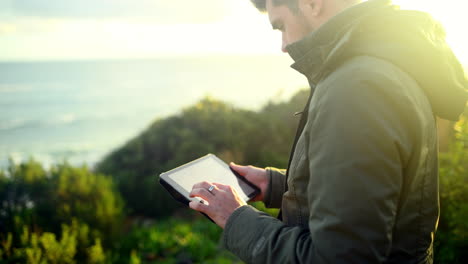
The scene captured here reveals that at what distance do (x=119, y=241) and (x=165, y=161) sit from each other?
3412mm

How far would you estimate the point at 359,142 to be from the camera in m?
1.15

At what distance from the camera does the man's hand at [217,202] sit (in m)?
1.63

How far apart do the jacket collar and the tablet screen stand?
88 centimetres

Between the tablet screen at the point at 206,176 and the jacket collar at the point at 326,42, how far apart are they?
0.88 meters

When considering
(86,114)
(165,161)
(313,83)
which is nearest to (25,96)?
(86,114)

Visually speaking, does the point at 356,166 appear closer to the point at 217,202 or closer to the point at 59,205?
the point at 217,202

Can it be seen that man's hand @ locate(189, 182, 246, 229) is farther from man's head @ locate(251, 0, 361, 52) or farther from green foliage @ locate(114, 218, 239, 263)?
green foliage @ locate(114, 218, 239, 263)

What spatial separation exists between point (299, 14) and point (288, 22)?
0.07 m

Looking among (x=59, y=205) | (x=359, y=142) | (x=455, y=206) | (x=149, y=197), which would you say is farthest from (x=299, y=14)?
(x=149, y=197)

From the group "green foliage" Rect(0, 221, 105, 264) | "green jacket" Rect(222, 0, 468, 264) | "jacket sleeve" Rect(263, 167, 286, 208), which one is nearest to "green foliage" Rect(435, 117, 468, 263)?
"jacket sleeve" Rect(263, 167, 286, 208)

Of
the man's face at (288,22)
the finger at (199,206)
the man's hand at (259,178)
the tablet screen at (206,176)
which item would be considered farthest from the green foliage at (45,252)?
the man's face at (288,22)

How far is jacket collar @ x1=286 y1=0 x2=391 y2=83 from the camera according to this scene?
4.48ft

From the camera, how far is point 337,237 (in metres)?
1.18

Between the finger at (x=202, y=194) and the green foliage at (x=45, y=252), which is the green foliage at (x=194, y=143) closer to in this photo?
the green foliage at (x=45, y=252)
